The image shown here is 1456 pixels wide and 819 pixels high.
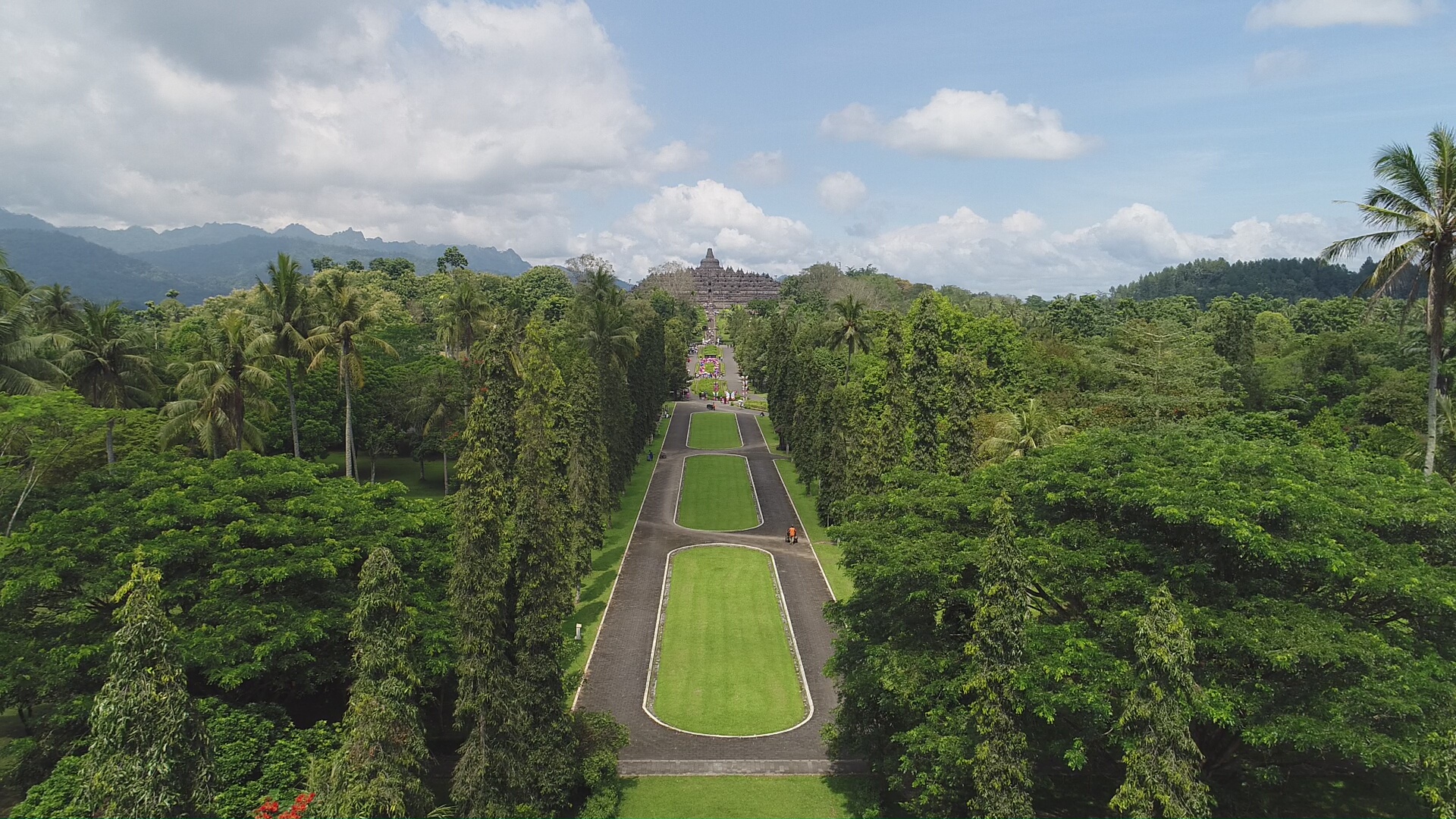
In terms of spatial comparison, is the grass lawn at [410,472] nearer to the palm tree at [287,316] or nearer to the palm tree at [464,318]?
the palm tree at [464,318]

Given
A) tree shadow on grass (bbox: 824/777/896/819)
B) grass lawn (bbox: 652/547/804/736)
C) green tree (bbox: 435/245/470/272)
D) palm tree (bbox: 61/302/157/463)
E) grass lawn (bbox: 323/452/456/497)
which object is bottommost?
grass lawn (bbox: 652/547/804/736)

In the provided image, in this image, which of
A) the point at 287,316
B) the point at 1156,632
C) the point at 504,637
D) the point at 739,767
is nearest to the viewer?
the point at 1156,632

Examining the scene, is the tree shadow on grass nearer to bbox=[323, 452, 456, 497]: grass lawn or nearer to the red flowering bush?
the red flowering bush

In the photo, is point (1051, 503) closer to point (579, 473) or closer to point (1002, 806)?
point (1002, 806)

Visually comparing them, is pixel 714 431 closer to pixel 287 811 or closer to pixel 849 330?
pixel 849 330

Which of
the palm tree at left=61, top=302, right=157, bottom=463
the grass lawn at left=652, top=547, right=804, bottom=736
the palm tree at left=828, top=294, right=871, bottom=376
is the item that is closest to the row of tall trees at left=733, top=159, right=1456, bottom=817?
the grass lawn at left=652, top=547, right=804, bottom=736

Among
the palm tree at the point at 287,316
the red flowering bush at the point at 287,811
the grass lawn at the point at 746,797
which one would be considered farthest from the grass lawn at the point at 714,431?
the red flowering bush at the point at 287,811

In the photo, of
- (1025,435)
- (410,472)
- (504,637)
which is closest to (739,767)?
(504,637)
